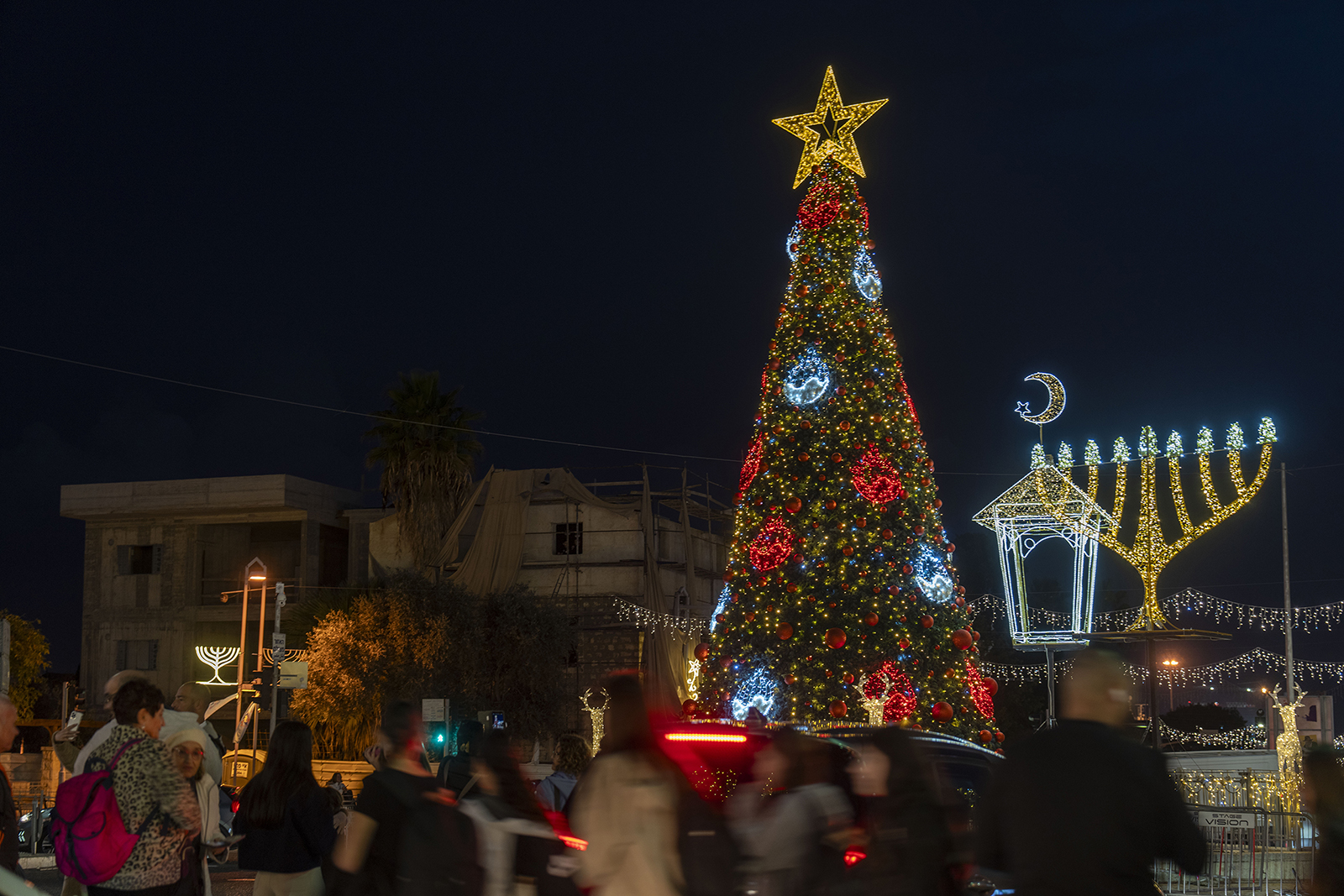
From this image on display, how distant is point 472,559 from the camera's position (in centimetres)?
3812

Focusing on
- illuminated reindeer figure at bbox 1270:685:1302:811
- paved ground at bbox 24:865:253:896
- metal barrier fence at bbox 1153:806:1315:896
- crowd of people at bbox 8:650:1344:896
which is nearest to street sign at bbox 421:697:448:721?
paved ground at bbox 24:865:253:896

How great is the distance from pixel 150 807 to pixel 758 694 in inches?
629

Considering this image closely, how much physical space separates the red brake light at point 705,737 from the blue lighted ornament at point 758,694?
1411 cm

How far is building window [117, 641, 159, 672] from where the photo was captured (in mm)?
42812

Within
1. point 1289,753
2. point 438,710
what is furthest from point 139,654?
point 1289,753

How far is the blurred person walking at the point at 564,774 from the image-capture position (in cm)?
762

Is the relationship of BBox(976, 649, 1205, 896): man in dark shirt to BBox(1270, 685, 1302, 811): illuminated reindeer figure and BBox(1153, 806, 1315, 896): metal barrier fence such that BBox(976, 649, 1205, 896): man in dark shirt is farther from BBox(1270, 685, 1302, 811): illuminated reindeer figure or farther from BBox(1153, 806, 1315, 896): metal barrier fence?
BBox(1270, 685, 1302, 811): illuminated reindeer figure

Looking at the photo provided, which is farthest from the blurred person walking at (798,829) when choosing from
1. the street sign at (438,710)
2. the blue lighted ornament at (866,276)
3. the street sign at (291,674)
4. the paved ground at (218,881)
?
the street sign at (291,674)

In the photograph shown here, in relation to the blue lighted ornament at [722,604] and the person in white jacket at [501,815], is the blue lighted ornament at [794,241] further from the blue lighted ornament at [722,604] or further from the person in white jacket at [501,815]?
the person in white jacket at [501,815]

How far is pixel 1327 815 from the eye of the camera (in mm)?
5324

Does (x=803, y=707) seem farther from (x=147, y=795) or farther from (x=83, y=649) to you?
(x=83, y=649)

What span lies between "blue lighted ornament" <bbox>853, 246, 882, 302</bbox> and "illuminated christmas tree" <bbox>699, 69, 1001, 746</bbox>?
3cm

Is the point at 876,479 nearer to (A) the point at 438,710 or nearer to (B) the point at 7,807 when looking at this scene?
(A) the point at 438,710

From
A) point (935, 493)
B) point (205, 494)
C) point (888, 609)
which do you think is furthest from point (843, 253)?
point (205, 494)
